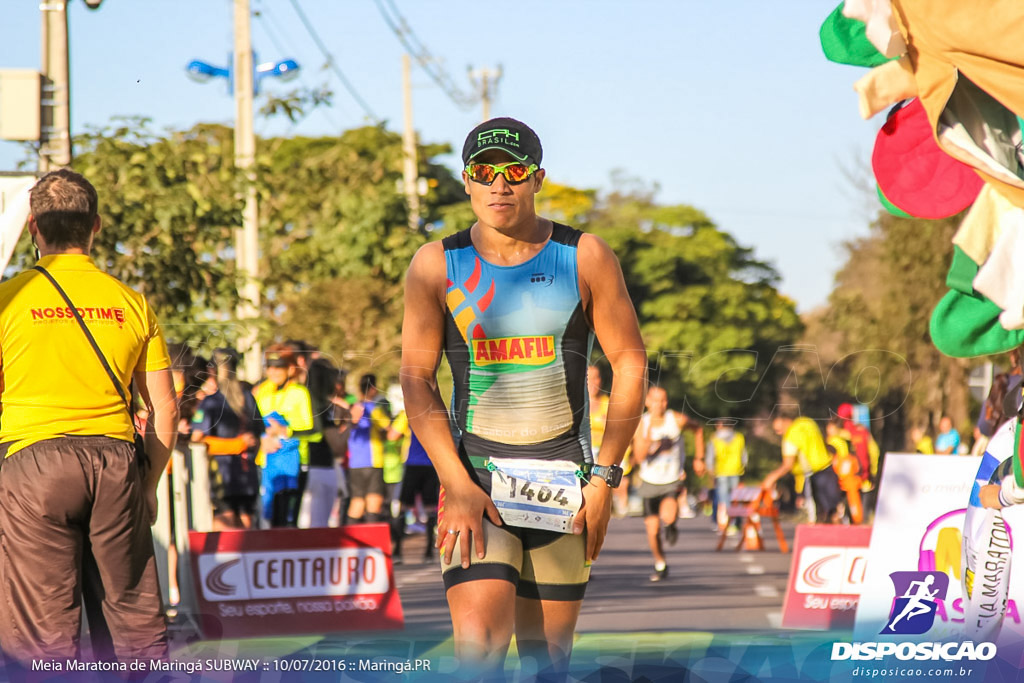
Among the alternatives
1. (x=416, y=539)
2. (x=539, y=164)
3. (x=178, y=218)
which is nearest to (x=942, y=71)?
(x=539, y=164)

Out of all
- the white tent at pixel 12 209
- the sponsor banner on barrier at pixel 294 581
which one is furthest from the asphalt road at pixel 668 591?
the white tent at pixel 12 209

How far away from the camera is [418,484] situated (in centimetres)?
1556

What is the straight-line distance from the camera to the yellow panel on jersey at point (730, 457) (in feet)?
62.3

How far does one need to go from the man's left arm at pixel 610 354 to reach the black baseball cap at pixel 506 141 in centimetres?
32

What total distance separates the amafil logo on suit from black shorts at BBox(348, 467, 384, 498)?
427 centimetres

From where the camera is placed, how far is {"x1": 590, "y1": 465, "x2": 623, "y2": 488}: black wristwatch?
14.7 feet

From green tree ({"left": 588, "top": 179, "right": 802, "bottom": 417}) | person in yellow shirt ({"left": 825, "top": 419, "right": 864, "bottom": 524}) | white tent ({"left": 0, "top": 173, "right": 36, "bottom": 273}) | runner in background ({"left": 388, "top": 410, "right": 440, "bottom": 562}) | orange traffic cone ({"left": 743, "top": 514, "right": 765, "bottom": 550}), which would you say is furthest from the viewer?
green tree ({"left": 588, "top": 179, "right": 802, "bottom": 417})

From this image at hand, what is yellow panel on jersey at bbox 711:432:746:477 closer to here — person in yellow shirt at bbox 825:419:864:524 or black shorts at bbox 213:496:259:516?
person in yellow shirt at bbox 825:419:864:524

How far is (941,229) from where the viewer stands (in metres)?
36.5

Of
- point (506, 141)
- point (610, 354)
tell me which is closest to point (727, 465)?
point (610, 354)

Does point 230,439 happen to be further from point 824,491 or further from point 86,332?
point 824,491

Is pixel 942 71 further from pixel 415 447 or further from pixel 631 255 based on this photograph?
pixel 631 255

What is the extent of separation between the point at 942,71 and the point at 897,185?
19.7 inches

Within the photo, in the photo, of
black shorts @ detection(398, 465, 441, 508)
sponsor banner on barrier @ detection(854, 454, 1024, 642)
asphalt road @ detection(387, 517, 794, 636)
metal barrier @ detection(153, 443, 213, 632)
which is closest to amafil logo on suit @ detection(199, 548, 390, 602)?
metal barrier @ detection(153, 443, 213, 632)
